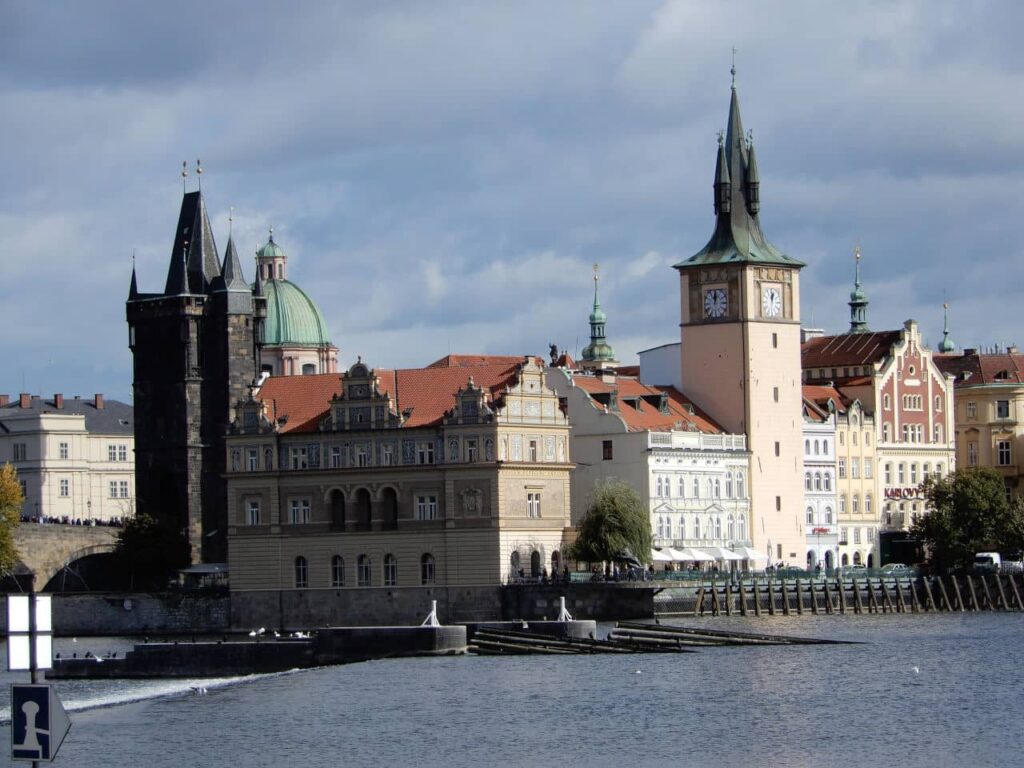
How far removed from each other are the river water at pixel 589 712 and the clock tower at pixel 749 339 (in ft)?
120

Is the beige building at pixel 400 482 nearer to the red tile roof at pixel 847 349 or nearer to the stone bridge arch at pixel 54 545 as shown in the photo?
the stone bridge arch at pixel 54 545

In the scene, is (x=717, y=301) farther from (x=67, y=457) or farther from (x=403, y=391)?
(x=67, y=457)

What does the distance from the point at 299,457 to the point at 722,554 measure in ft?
68.4

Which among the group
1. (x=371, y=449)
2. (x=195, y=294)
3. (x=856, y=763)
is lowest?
(x=856, y=763)

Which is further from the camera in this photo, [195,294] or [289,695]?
[195,294]

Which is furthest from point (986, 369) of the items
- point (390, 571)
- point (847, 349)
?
point (390, 571)

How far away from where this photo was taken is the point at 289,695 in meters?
77.9

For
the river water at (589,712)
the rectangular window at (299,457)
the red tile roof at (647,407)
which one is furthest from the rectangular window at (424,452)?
the river water at (589,712)

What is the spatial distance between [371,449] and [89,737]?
5043 cm

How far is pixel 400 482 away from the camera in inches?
4587

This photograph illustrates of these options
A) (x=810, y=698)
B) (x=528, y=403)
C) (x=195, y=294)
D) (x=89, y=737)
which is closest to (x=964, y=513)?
(x=528, y=403)

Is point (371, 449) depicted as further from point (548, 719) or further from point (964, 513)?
point (548, 719)

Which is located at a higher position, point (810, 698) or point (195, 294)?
point (195, 294)

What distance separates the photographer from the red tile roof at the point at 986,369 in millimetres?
155375
